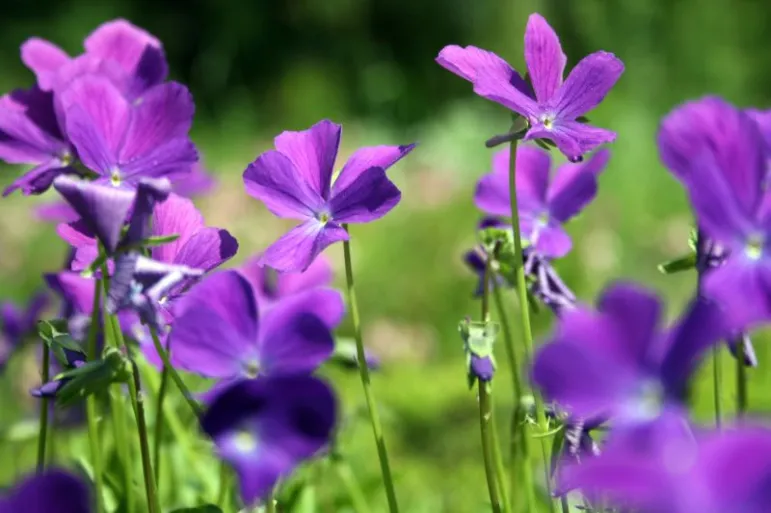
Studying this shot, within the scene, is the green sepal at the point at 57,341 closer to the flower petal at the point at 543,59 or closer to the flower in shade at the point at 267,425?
the flower in shade at the point at 267,425

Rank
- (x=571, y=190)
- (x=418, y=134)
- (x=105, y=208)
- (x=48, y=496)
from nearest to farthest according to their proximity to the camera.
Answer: (x=48, y=496) < (x=105, y=208) < (x=571, y=190) < (x=418, y=134)

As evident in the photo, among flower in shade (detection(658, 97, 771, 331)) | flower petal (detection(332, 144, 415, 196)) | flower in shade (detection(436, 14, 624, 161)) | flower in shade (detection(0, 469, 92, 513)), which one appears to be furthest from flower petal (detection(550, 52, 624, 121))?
flower in shade (detection(0, 469, 92, 513))

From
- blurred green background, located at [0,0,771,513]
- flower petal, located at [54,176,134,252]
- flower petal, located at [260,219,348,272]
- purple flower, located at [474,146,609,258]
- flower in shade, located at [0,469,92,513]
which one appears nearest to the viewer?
flower in shade, located at [0,469,92,513]

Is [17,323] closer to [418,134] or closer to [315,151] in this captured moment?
[315,151]

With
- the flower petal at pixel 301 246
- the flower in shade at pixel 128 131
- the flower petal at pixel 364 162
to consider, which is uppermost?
the flower in shade at pixel 128 131

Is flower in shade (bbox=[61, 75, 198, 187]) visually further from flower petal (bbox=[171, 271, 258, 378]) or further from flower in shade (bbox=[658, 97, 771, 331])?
flower in shade (bbox=[658, 97, 771, 331])

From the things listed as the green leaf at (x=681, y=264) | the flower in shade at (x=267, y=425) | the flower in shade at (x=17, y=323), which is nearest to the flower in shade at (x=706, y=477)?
the flower in shade at (x=267, y=425)

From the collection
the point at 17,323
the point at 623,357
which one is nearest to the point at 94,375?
the point at 623,357
